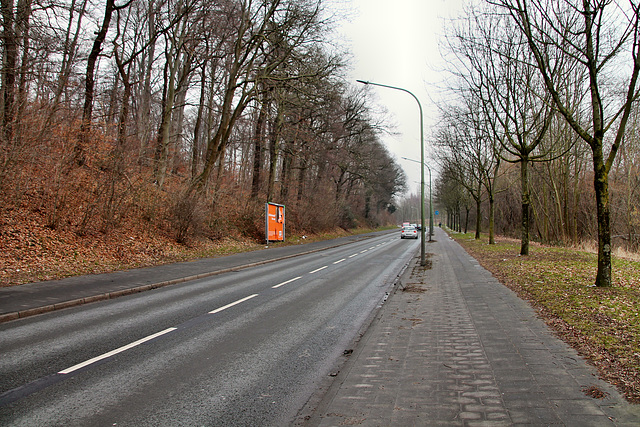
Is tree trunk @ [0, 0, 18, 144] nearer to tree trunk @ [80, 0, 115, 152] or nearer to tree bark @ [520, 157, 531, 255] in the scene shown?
tree trunk @ [80, 0, 115, 152]

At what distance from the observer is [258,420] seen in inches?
135

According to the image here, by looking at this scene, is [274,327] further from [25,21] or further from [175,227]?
[175,227]

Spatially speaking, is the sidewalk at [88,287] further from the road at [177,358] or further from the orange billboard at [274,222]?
the orange billboard at [274,222]

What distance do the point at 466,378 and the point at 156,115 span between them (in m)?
35.8

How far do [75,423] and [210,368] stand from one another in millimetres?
1578

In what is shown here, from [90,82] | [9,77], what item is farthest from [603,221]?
[90,82]

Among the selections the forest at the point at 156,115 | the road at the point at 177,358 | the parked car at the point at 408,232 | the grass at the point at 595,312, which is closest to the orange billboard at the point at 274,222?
the forest at the point at 156,115

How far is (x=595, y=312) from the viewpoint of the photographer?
266 inches

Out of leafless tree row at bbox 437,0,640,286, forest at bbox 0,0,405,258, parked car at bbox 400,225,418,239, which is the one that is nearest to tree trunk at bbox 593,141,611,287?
leafless tree row at bbox 437,0,640,286

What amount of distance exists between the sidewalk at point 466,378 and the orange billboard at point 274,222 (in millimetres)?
19161

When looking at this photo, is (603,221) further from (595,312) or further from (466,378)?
(466,378)

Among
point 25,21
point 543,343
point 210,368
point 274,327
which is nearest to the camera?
point 210,368

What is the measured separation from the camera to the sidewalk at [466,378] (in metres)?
3.32

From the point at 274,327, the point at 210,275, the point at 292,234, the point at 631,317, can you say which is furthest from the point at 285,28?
the point at 631,317
